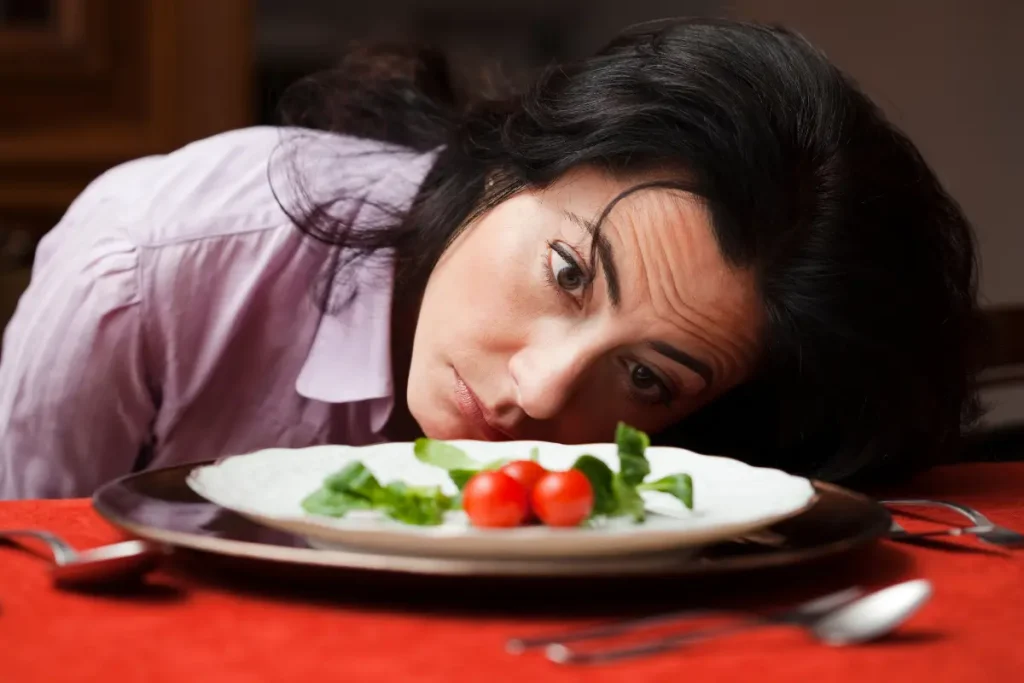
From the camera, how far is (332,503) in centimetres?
86

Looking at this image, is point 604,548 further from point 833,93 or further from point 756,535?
point 833,93

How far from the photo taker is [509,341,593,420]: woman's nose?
4.36 ft

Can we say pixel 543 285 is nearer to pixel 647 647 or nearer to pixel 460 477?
pixel 460 477

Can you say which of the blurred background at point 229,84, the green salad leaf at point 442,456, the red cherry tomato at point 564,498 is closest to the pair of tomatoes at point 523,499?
the red cherry tomato at point 564,498

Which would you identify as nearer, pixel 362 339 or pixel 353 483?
pixel 353 483

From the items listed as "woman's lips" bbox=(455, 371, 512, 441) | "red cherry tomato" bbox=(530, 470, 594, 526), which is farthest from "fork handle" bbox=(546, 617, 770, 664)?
"woman's lips" bbox=(455, 371, 512, 441)

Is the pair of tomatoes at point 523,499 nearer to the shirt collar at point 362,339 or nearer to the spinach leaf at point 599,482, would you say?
the spinach leaf at point 599,482

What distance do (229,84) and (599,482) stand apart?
3.07m

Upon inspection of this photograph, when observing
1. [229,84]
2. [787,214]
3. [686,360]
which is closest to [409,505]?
[686,360]

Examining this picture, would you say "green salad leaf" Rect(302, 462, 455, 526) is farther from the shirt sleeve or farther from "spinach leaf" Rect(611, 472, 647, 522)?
the shirt sleeve

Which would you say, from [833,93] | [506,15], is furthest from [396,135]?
[506,15]

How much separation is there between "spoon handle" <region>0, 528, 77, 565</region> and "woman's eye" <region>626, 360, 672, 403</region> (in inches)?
26.9

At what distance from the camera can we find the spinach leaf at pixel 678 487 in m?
0.90

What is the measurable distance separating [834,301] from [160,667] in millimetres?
983
